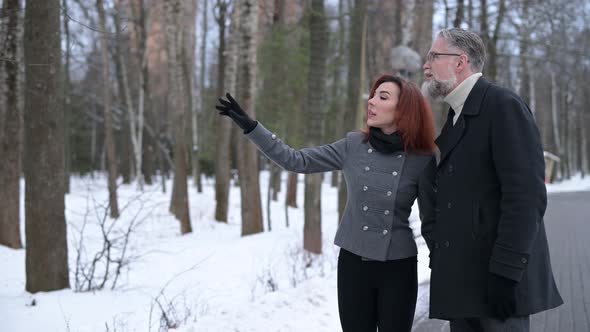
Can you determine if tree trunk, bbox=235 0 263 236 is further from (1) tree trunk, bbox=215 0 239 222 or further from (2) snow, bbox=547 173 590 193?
(2) snow, bbox=547 173 590 193

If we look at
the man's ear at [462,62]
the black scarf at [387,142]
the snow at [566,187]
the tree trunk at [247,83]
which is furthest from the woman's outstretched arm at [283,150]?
the snow at [566,187]

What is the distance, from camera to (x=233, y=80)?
14.8 meters

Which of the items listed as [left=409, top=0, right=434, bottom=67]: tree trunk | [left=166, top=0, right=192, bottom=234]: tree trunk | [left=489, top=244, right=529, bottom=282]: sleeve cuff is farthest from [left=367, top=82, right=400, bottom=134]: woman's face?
[left=166, top=0, right=192, bottom=234]: tree trunk

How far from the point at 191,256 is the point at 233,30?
6801mm

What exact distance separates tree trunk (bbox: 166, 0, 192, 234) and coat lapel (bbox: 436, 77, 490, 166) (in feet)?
42.5

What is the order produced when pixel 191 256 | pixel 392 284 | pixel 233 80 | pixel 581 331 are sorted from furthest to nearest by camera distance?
pixel 233 80 < pixel 191 256 < pixel 581 331 < pixel 392 284

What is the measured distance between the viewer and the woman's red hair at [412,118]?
305 cm

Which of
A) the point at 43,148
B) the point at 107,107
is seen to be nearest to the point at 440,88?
the point at 43,148

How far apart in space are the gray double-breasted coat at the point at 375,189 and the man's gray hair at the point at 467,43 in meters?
0.61

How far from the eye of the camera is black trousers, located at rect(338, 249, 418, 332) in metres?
2.99

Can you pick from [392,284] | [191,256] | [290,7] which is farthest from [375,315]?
[290,7]

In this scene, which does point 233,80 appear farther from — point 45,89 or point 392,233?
point 392,233

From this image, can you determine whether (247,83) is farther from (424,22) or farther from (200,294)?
(200,294)

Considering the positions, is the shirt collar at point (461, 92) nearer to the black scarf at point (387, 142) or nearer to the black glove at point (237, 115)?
the black scarf at point (387, 142)
